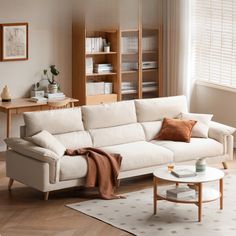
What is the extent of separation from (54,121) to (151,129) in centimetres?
124

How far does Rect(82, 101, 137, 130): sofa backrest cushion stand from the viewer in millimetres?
7812

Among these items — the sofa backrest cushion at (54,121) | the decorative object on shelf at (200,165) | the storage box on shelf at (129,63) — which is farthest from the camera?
the storage box on shelf at (129,63)

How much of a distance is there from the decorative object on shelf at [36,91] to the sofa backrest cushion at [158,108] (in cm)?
157

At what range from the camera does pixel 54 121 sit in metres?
7.51

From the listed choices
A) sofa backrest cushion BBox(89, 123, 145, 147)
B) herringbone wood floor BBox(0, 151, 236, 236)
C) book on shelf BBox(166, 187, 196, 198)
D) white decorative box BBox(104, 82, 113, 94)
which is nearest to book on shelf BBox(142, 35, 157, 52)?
white decorative box BBox(104, 82, 113, 94)

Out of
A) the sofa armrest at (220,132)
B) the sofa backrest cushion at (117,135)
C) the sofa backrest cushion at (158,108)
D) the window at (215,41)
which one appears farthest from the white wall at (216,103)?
the sofa backrest cushion at (117,135)

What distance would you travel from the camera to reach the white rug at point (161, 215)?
6.25 metres

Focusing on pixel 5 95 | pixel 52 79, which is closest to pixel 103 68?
pixel 52 79

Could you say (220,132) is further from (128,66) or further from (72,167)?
(128,66)

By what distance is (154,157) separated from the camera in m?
7.57

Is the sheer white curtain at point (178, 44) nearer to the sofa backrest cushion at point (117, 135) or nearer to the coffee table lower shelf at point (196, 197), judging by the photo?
the sofa backrest cushion at point (117, 135)

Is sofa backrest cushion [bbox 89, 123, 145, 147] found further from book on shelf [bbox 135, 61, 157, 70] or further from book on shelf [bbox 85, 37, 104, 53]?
book on shelf [bbox 135, 61, 157, 70]

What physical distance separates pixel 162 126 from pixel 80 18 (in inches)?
82.2

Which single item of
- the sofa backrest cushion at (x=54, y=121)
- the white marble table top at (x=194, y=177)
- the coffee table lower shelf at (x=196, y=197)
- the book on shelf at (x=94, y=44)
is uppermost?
the book on shelf at (x=94, y=44)
